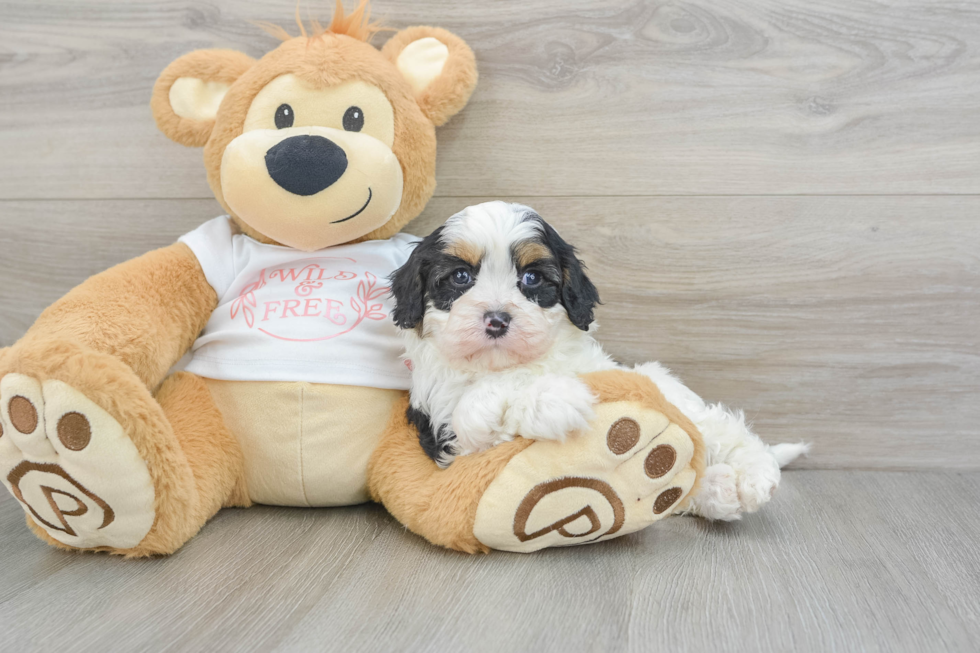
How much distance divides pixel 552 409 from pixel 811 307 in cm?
74

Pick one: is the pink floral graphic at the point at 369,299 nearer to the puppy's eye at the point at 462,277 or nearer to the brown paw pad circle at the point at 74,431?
the puppy's eye at the point at 462,277

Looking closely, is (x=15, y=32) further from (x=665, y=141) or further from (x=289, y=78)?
(x=665, y=141)

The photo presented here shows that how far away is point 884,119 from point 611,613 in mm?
1074

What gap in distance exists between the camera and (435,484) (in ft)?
3.46

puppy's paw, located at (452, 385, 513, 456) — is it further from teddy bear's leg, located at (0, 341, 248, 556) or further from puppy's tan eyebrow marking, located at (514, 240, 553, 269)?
teddy bear's leg, located at (0, 341, 248, 556)

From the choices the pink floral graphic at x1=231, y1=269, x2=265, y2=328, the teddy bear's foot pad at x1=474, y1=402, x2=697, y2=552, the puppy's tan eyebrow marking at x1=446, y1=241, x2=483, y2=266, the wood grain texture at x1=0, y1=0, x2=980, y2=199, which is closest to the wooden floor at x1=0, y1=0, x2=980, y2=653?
the wood grain texture at x1=0, y1=0, x2=980, y2=199

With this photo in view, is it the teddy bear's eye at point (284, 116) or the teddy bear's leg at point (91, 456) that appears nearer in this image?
the teddy bear's leg at point (91, 456)

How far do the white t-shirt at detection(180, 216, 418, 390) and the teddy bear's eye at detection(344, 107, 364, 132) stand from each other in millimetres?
203

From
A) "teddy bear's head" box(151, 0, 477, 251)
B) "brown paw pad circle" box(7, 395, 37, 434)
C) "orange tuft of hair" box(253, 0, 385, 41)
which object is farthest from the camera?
"orange tuft of hair" box(253, 0, 385, 41)

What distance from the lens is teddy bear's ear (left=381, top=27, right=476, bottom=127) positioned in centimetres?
126

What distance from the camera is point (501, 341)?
0.97 meters

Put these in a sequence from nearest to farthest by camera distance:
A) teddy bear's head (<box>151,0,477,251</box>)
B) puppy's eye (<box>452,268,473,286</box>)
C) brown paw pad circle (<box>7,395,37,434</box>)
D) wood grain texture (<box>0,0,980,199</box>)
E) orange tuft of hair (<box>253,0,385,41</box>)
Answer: brown paw pad circle (<box>7,395,37,434</box>) → puppy's eye (<box>452,268,473,286</box>) → teddy bear's head (<box>151,0,477,251</box>) → orange tuft of hair (<box>253,0,385,41</box>) → wood grain texture (<box>0,0,980,199</box>)

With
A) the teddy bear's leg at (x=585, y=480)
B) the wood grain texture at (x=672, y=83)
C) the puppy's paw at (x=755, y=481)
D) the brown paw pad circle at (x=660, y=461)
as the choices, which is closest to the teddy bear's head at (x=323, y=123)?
the wood grain texture at (x=672, y=83)

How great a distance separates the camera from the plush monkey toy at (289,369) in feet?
3.12
